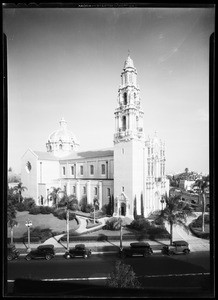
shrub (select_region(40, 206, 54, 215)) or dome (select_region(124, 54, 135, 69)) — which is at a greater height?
dome (select_region(124, 54, 135, 69))

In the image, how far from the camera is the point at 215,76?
203 inches

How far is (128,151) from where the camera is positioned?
25.7 ft

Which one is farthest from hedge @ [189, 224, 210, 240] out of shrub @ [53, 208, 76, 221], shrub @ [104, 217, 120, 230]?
shrub @ [53, 208, 76, 221]

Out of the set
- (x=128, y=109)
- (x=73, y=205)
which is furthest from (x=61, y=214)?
(x=128, y=109)

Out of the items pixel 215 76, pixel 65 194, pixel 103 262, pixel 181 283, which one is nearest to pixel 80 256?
pixel 103 262

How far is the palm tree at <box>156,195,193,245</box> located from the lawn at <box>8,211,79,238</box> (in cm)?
339

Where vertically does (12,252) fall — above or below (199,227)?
below

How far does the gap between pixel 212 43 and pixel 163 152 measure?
3583 millimetres

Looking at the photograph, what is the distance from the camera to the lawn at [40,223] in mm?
6480

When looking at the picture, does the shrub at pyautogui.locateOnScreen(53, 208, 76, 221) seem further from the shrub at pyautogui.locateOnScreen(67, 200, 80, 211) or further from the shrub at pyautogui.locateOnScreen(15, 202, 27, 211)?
the shrub at pyautogui.locateOnScreen(15, 202, 27, 211)

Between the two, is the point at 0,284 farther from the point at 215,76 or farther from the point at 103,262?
the point at 215,76

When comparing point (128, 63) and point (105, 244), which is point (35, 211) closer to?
point (105, 244)

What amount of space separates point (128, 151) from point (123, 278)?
4.53m

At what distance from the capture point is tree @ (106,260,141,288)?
5.60 m
